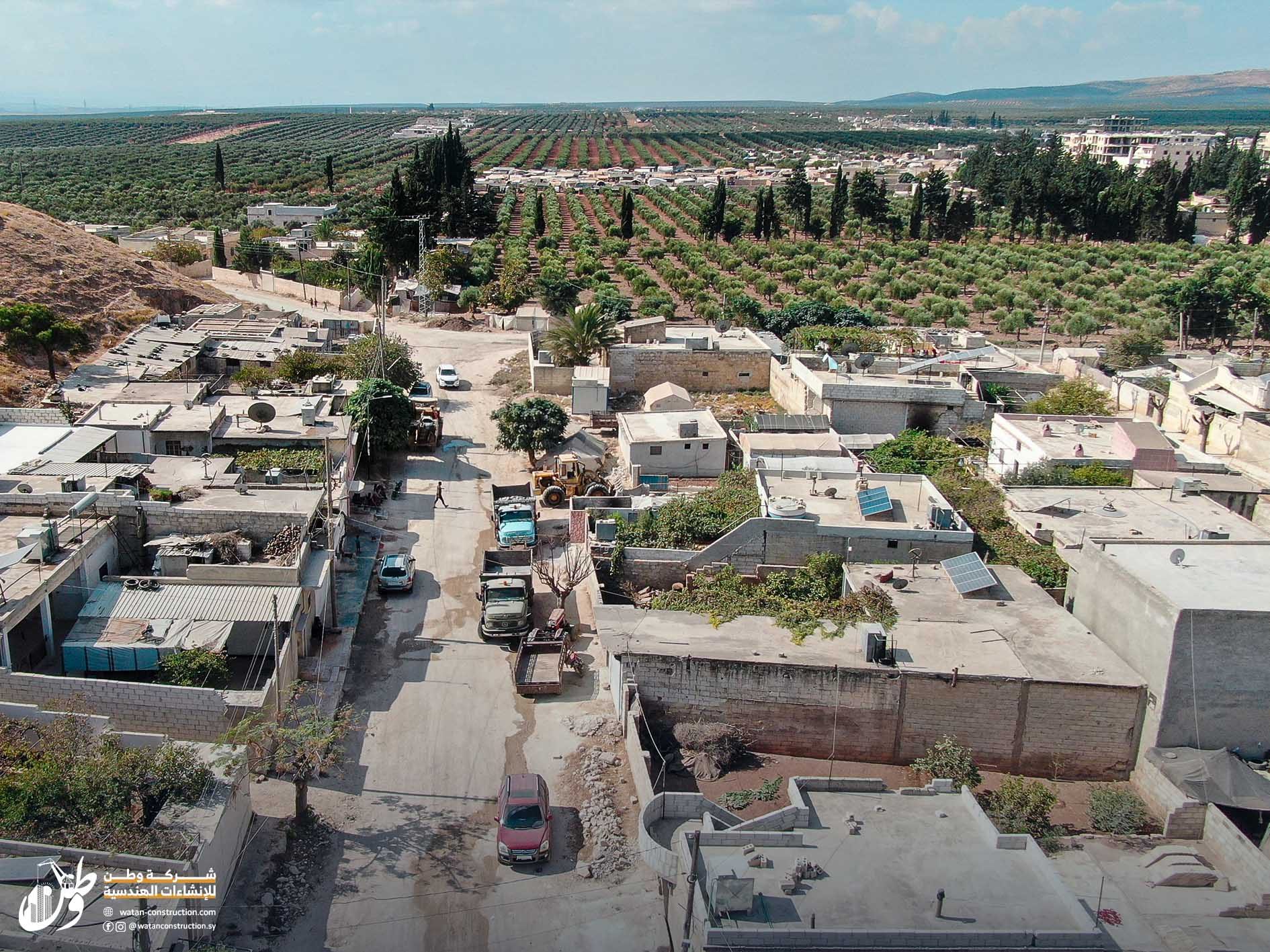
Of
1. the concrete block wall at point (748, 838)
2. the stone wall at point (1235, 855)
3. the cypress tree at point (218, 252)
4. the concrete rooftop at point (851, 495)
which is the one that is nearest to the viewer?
the concrete block wall at point (748, 838)

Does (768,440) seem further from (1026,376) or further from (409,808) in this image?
(409,808)

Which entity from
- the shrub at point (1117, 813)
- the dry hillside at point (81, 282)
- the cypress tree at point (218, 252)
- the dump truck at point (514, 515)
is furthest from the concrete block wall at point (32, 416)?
the cypress tree at point (218, 252)

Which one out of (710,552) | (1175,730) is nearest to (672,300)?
(710,552)

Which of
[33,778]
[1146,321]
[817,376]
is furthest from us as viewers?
[1146,321]

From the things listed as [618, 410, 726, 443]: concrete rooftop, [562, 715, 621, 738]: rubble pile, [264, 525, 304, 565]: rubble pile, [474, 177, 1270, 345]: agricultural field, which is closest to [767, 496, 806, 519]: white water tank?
[618, 410, 726, 443]: concrete rooftop

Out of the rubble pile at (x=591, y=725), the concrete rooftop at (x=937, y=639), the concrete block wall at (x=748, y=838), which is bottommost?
the rubble pile at (x=591, y=725)

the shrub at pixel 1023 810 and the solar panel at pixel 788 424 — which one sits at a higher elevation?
the solar panel at pixel 788 424

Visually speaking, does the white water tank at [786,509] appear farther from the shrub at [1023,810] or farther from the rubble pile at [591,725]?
the shrub at [1023,810]

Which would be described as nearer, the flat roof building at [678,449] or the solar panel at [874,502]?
the solar panel at [874,502]
